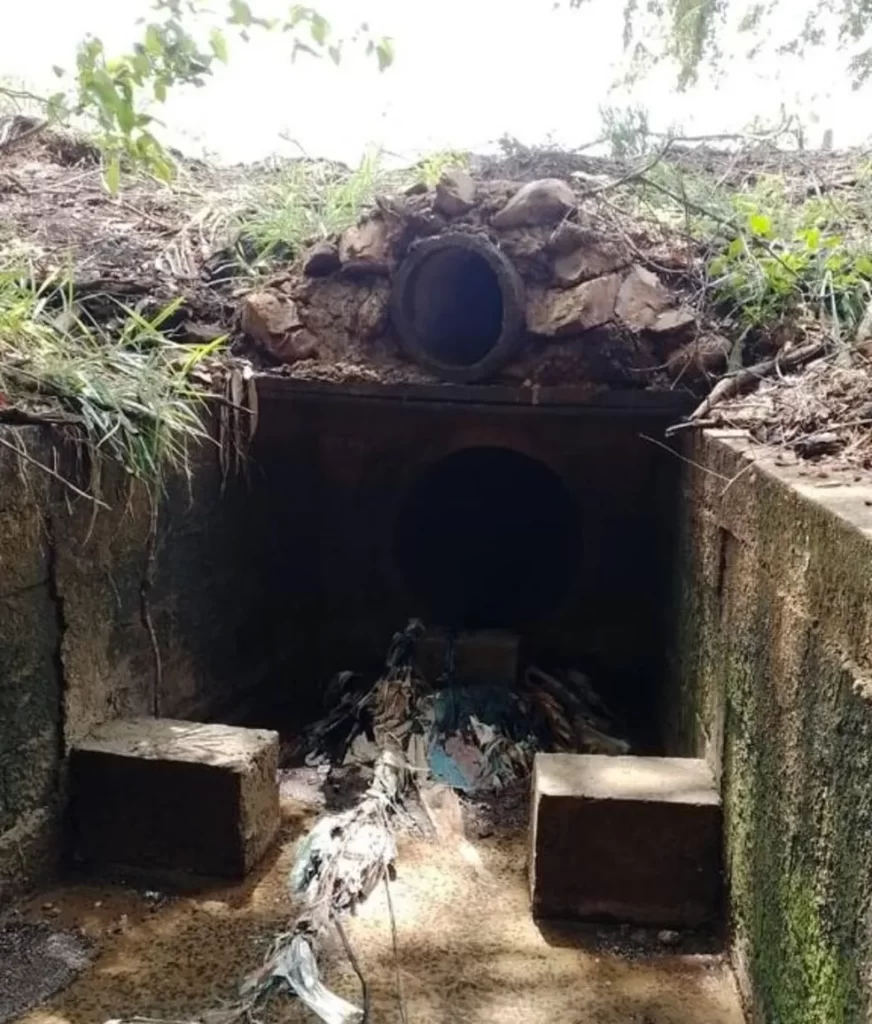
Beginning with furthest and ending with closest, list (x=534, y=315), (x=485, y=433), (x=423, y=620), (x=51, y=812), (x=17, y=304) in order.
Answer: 1. (x=423, y=620)
2. (x=485, y=433)
3. (x=534, y=315)
4. (x=17, y=304)
5. (x=51, y=812)

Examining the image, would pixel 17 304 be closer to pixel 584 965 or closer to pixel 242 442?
pixel 242 442

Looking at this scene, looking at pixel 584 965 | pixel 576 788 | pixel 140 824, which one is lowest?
pixel 584 965

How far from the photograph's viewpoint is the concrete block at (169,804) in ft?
11.4

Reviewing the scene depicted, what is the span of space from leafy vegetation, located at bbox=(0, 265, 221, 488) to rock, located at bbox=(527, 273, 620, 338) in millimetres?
1492

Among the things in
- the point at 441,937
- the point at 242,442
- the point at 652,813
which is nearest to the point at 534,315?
the point at 242,442

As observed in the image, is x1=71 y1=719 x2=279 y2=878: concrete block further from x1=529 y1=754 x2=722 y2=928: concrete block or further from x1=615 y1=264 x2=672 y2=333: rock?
x1=615 y1=264 x2=672 y2=333: rock

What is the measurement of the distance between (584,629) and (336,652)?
1466 millimetres

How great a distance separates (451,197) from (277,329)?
1041 mm

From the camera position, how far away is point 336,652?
5988 millimetres

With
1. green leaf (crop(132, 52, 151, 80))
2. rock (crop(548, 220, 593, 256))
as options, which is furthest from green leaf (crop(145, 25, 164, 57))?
rock (crop(548, 220, 593, 256))

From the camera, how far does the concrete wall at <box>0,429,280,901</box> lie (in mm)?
3234

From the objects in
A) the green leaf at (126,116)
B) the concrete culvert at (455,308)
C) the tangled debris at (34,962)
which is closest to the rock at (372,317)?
the concrete culvert at (455,308)

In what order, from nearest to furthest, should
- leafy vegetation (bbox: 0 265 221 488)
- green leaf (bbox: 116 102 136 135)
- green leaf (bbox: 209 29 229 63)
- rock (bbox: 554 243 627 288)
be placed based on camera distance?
green leaf (bbox: 116 102 136 135) → green leaf (bbox: 209 29 229 63) → leafy vegetation (bbox: 0 265 221 488) → rock (bbox: 554 243 627 288)

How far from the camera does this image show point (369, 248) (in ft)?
16.0
